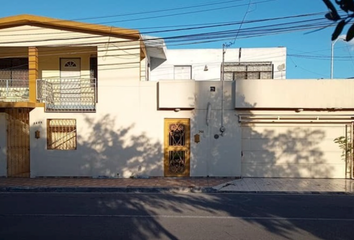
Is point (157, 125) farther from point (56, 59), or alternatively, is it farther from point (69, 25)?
point (56, 59)

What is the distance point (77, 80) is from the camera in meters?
14.3

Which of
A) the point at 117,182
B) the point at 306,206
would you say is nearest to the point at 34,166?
the point at 117,182

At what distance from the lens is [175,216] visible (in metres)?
7.12

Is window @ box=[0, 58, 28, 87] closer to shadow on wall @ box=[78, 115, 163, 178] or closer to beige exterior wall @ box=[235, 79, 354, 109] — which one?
shadow on wall @ box=[78, 115, 163, 178]

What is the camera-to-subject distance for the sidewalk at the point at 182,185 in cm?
1059

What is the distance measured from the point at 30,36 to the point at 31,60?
977 millimetres

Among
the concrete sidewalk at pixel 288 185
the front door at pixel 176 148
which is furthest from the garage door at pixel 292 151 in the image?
the front door at pixel 176 148

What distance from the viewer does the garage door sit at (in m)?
12.9

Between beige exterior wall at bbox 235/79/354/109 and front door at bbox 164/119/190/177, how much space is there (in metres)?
→ 2.41

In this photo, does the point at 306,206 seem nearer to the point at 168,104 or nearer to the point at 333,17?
the point at 168,104

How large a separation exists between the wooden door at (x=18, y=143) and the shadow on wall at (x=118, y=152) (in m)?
2.99

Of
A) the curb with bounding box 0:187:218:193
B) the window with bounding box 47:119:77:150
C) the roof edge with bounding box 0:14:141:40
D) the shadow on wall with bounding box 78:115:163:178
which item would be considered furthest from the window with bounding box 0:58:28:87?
the curb with bounding box 0:187:218:193

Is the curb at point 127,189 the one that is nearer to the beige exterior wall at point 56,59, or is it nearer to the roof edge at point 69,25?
the beige exterior wall at point 56,59

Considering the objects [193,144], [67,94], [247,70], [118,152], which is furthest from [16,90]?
[247,70]
